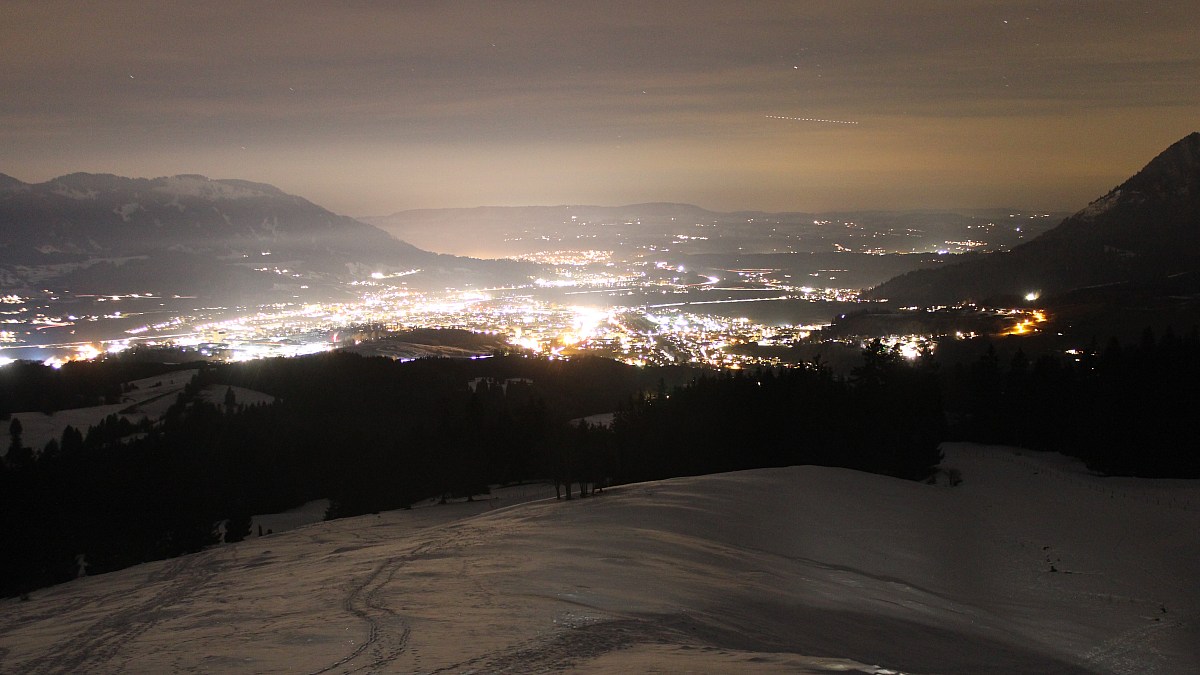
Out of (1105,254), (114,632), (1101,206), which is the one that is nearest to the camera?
(114,632)

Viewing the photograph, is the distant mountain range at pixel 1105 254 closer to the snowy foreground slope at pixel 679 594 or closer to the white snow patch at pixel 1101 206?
the white snow patch at pixel 1101 206

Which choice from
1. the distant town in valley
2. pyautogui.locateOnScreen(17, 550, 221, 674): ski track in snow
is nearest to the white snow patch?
the distant town in valley

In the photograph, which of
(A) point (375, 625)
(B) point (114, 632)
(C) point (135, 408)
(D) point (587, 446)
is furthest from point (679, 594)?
(C) point (135, 408)

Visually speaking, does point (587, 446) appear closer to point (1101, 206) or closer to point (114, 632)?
point (114, 632)

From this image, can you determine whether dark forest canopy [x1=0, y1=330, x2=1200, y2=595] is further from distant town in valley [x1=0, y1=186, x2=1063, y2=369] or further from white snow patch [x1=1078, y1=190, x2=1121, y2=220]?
white snow patch [x1=1078, y1=190, x2=1121, y2=220]

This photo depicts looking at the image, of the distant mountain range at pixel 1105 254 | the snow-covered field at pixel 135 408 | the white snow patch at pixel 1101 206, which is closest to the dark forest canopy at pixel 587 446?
the snow-covered field at pixel 135 408
